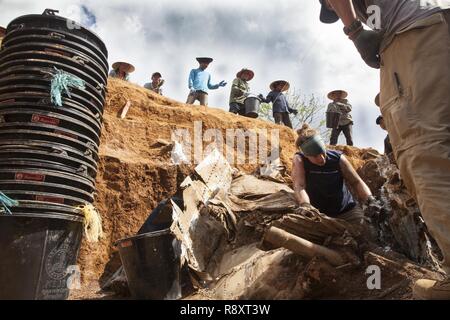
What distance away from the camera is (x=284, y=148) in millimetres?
8156

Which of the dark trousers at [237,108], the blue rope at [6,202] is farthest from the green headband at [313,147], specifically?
the dark trousers at [237,108]

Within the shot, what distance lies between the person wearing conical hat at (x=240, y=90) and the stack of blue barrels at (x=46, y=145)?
22.2ft

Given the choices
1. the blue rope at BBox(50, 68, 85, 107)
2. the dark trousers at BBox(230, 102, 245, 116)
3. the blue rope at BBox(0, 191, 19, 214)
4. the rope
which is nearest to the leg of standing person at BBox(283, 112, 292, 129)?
the dark trousers at BBox(230, 102, 245, 116)

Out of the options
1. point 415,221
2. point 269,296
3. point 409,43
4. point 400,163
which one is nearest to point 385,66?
point 409,43

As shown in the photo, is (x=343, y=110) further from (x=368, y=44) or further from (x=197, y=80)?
(x=368, y=44)

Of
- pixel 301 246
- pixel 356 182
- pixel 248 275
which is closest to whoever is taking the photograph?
pixel 301 246

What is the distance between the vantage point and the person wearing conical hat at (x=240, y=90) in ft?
31.8

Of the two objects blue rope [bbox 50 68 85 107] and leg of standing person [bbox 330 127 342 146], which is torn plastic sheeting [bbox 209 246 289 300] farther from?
leg of standing person [bbox 330 127 342 146]

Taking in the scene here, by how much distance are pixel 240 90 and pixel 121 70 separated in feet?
11.5

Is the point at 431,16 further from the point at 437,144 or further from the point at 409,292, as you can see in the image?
the point at 409,292

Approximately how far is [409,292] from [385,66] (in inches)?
51.6

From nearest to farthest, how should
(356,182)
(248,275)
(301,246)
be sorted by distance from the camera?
(301,246)
(248,275)
(356,182)

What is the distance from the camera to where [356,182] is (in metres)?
3.47

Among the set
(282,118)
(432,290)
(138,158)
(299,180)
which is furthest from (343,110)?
(432,290)
